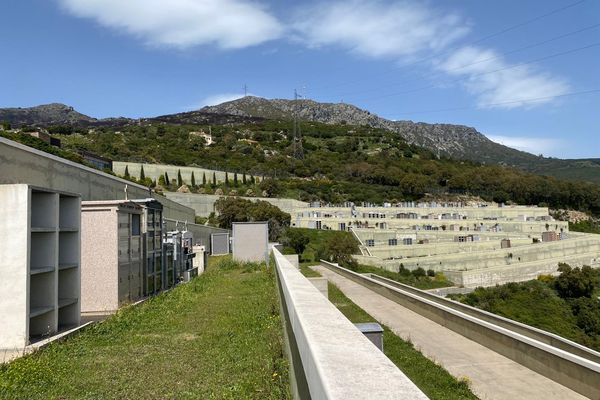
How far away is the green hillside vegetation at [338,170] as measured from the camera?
97.5 metres

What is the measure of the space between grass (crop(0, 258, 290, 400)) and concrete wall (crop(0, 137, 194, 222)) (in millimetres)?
4000

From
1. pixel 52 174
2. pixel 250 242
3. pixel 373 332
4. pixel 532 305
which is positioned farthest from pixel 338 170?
pixel 373 332

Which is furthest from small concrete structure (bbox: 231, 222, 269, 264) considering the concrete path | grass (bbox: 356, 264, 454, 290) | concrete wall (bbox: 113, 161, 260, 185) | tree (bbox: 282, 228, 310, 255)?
concrete wall (bbox: 113, 161, 260, 185)

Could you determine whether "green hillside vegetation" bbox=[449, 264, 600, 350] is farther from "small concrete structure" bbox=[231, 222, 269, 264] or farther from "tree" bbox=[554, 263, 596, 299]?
"small concrete structure" bbox=[231, 222, 269, 264]

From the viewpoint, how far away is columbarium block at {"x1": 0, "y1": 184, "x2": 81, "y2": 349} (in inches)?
311

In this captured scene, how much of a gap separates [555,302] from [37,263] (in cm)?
4910

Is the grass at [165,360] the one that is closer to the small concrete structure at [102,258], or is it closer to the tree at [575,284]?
the small concrete structure at [102,258]

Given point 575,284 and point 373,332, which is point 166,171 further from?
point 373,332

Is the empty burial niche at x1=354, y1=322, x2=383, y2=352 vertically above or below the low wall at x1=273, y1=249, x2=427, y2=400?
below

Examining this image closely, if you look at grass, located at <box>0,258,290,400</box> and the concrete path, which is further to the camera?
the concrete path

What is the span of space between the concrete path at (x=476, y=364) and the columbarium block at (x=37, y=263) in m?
6.90

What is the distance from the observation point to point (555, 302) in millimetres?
48188

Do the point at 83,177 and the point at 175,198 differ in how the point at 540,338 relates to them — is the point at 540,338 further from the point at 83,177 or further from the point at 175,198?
the point at 175,198

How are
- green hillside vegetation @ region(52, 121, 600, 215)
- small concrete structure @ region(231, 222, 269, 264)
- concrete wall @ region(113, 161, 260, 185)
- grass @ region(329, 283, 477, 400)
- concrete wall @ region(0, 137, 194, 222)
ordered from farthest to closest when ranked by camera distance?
1. green hillside vegetation @ region(52, 121, 600, 215)
2. concrete wall @ region(113, 161, 260, 185)
3. small concrete structure @ region(231, 222, 269, 264)
4. concrete wall @ region(0, 137, 194, 222)
5. grass @ region(329, 283, 477, 400)
